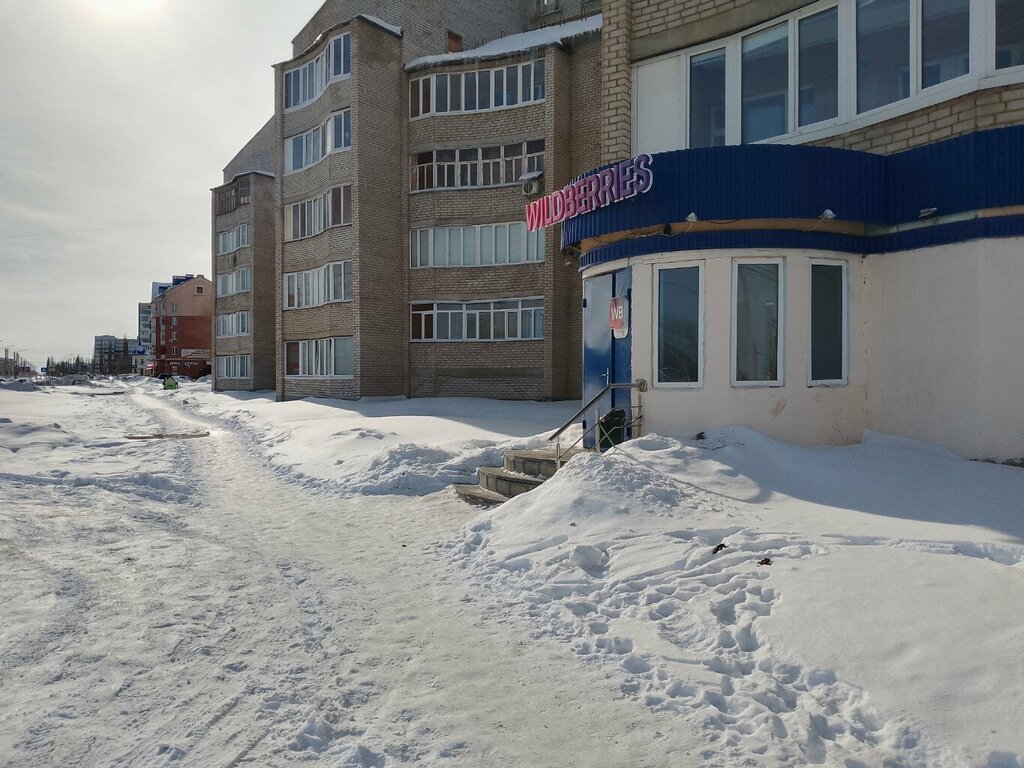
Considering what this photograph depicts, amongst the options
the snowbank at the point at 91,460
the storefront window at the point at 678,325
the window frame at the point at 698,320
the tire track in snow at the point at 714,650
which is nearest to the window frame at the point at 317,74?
the snowbank at the point at 91,460

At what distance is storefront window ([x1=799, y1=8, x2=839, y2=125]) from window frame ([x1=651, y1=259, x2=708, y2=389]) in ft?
11.0

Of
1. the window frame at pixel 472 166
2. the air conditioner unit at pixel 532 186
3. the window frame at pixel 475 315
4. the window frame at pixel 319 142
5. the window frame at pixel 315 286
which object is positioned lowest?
the window frame at pixel 475 315

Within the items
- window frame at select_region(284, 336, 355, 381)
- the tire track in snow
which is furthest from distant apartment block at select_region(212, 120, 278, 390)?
the tire track in snow

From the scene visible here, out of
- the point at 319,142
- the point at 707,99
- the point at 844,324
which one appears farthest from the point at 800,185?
the point at 319,142

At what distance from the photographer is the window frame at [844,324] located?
347 inches

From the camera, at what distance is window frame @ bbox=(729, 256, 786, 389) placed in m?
8.73

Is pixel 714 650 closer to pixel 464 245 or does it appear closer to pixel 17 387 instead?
pixel 464 245

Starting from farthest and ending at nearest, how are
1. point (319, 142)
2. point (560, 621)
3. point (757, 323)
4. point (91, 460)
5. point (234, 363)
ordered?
point (234, 363) → point (319, 142) → point (91, 460) → point (757, 323) → point (560, 621)

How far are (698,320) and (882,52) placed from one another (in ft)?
14.9

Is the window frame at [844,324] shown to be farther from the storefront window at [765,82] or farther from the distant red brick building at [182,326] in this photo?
the distant red brick building at [182,326]

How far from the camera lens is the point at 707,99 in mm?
11180

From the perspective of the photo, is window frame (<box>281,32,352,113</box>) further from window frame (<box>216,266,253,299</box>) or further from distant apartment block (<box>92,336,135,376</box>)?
distant apartment block (<box>92,336,135,376</box>)

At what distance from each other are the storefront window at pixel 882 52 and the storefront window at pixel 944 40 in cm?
23

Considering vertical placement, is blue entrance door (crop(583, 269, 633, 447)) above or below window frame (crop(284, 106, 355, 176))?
below
